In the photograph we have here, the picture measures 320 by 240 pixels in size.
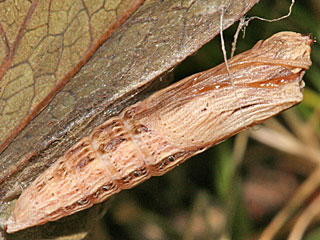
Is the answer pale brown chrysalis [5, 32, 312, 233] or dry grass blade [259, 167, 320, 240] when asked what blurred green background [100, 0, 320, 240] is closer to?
dry grass blade [259, 167, 320, 240]

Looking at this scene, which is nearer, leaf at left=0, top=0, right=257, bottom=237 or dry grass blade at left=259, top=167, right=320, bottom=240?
leaf at left=0, top=0, right=257, bottom=237

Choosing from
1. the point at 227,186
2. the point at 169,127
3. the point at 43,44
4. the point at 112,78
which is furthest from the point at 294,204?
the point at 43,44

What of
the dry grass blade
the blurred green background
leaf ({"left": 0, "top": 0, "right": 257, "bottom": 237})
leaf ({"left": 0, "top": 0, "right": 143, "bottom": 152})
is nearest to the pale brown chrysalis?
leaf ({"left": 0, "top": 0, "right": 257, "bottom": 237})

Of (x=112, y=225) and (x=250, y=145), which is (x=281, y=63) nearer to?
(x=250, y=145)

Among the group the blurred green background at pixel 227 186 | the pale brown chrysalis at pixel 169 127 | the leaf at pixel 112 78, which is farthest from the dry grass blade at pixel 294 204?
the leaf at pixel 112 78

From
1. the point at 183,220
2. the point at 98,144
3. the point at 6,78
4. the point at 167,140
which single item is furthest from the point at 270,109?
the point at 183,220

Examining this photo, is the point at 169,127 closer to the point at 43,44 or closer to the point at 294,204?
the point at 43,44
